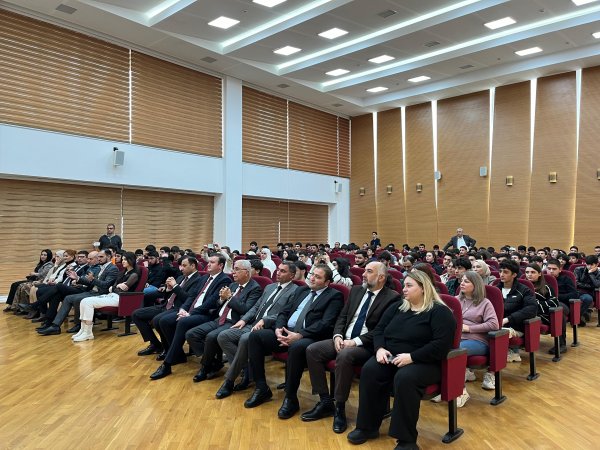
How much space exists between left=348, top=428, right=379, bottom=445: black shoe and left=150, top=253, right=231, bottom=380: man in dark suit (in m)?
Result: 2.22

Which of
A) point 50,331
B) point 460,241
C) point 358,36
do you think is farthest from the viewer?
point 460,241

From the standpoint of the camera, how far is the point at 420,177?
1530 centimetres

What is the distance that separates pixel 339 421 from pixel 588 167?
37.6 feet

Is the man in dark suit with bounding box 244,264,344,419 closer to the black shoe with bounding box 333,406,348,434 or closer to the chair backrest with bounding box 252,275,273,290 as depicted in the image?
the black shoe with bounding box 333,406,348,434

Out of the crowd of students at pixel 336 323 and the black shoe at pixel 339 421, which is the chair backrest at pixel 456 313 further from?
the black shoe at pixel 339 421

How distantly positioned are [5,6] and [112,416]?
349 inches

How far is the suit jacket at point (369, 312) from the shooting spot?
11.8ft

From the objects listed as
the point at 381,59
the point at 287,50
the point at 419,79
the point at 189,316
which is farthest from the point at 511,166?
the point at 189,316

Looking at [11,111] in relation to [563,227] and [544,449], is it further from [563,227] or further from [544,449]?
[563,227]

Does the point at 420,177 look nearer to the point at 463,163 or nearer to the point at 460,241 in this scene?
the point at 463,163

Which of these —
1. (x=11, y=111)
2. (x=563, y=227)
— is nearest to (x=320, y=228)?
(x=563, y=227)

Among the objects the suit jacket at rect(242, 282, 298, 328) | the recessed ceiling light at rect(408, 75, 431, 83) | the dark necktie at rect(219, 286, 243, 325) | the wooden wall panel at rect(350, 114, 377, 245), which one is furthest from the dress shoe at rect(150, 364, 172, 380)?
the wooden wall panel at rect(350, 114, 377, 245)

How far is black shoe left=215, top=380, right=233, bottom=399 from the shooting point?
409 centimetres

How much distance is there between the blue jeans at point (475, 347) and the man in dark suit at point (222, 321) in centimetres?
206
